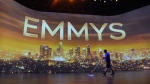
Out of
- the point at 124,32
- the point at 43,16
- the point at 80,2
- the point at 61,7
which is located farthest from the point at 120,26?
the point at 43,16

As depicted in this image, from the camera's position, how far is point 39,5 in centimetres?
1206

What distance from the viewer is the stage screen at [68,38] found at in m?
10.8

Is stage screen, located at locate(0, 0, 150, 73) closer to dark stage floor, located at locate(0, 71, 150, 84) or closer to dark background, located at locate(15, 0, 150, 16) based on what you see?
dark background, located at locate(15, 0, 150, 16)

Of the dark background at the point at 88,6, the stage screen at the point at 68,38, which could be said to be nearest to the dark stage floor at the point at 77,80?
the stage screen at the point at 68,38

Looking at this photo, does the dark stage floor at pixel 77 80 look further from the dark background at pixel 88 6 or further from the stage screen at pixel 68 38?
the dark background at pixel 88 6

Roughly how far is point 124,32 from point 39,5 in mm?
5473

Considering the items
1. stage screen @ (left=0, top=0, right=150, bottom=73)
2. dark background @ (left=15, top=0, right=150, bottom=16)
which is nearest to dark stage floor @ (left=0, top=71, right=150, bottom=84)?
stage screen @ (left=0, top=0, right=150, bottom=73)

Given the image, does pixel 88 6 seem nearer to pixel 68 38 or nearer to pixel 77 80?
pixel 68 38

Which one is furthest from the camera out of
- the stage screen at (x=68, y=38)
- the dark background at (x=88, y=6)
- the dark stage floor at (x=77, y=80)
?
the dark background at (x=88, y=6)

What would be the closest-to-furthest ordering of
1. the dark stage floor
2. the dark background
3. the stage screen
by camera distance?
the dark stage floor < the stage screen < the dark background

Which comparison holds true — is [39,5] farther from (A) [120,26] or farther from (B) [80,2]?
(A) [120,26]

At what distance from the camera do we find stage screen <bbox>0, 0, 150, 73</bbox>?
35.4ft

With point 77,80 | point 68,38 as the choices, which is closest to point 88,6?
point 68,38

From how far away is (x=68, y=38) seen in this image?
40.4 ft
